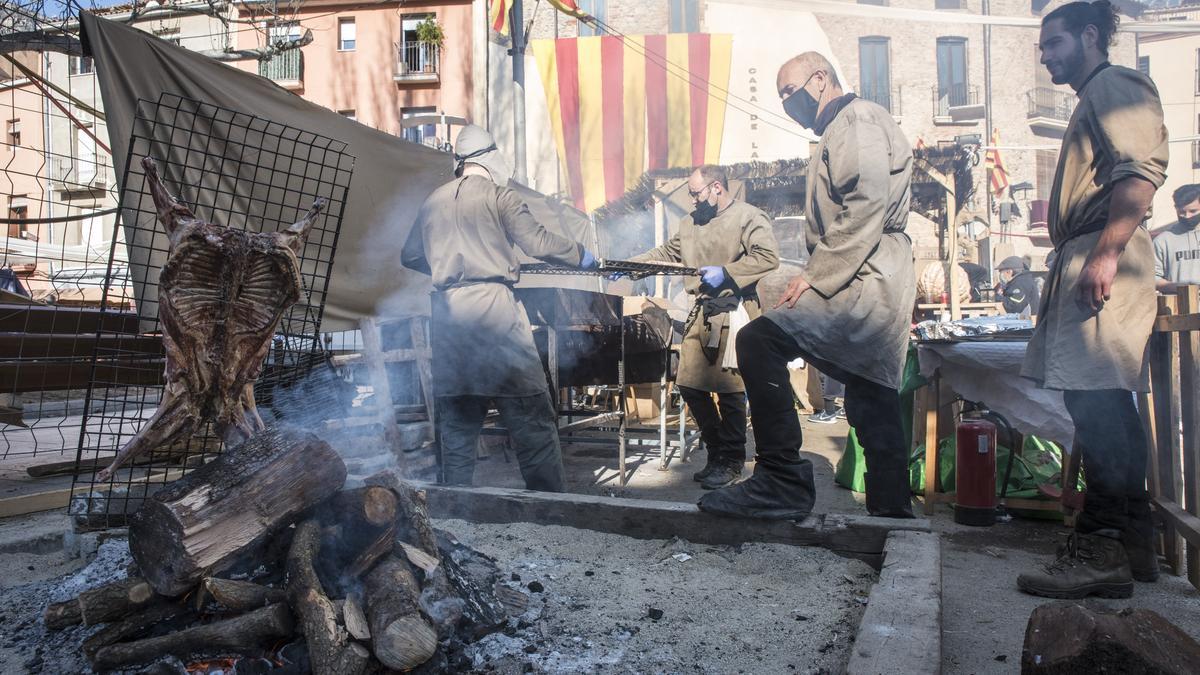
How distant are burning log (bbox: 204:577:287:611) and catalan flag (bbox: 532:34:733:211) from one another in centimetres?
1510

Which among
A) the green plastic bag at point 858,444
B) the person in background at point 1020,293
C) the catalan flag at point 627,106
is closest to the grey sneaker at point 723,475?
the green plastic bag at point 858,444

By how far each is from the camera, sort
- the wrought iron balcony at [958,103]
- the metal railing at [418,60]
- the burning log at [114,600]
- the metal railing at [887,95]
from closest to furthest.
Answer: the burning log at [114,600], the metal railing at [418,60], the metal railing at [887,95], the wrought iron balcony at [958,103]

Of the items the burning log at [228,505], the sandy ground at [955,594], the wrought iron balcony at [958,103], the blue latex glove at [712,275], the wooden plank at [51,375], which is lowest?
the sandy ground at [955,594]

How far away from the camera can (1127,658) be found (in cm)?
144

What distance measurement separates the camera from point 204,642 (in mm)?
1727

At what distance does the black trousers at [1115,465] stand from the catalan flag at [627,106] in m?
14.5

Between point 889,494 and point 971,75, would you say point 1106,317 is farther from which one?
point 971,75

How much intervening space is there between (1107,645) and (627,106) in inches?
670

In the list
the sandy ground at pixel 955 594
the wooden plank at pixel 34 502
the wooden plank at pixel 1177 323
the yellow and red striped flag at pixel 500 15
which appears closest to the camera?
the sandy ground at pixel 955 594

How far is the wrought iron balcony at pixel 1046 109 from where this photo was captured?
28.3 metres

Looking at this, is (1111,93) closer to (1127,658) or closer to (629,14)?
(1127,658)

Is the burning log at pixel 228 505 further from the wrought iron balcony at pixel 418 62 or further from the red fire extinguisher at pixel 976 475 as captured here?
the wrought iron balcony at pixel 418 62

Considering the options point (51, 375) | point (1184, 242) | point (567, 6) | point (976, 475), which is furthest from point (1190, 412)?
point (567, 6)

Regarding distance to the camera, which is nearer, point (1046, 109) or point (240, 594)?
point (240, 594)
